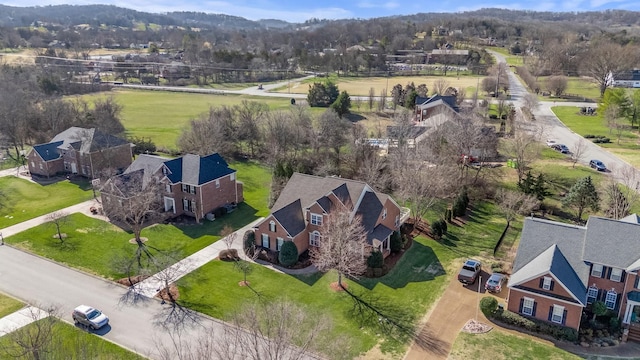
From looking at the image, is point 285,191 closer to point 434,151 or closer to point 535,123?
point 434,151

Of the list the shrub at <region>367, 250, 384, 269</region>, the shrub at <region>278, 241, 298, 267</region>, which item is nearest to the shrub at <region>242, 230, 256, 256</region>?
the shrub at <region>278, 241, 298, 267</region>

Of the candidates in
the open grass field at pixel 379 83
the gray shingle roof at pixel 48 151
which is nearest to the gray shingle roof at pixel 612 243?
the gray shingle roof at pixel 48 151

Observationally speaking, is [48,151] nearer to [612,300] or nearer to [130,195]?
[130,195]

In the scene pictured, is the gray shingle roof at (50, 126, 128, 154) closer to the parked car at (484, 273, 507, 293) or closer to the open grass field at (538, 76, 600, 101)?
the parked car at (484, 273, 507, 293)

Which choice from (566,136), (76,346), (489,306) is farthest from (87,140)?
(566,136)

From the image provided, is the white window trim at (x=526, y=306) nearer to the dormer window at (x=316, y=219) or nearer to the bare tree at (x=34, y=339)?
the dormer window at (x=316, y=219)
